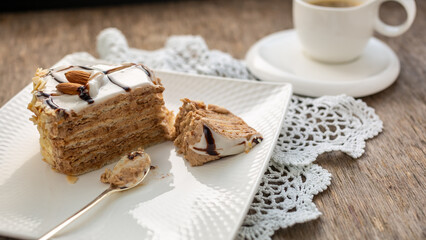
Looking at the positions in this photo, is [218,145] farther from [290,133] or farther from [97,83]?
[97,83]

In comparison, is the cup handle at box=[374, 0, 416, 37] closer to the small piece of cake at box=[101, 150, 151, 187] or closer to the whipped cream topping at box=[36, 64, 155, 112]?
the whipped cream topping at box=[36, 64, 155, 112]

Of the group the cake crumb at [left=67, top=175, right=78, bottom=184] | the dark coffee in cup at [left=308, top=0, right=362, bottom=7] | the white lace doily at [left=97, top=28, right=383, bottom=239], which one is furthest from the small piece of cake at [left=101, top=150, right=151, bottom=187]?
the dark coffee in cup at [left=308, top=0, right=362, bottom=7]

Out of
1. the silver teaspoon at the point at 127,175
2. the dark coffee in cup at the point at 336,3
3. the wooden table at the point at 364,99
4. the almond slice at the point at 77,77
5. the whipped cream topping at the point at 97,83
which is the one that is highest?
the almond slice at the point at 77,77

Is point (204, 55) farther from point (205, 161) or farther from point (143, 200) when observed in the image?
point (143, 200)

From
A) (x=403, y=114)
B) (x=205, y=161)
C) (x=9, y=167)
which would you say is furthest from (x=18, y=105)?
(x=403, y=114)

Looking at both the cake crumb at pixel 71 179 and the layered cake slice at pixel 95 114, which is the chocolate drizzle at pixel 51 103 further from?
the cake crumb at pixel 71 179

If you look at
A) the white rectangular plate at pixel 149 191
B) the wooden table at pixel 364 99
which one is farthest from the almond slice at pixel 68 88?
the wooden table at pixel 364 99
